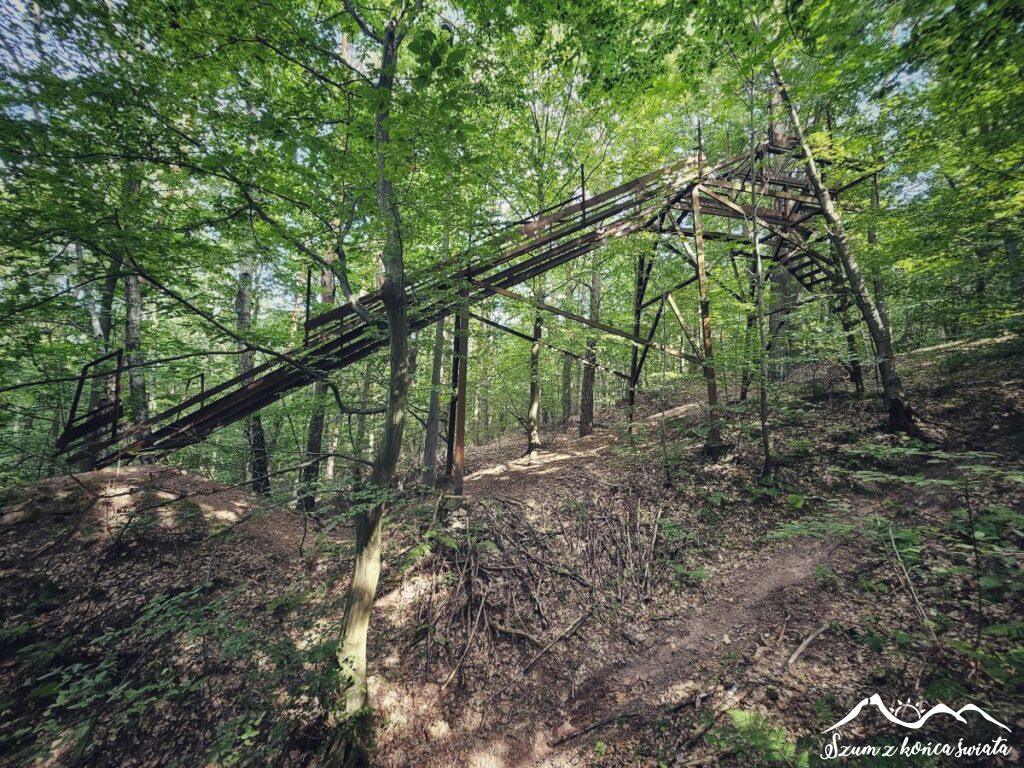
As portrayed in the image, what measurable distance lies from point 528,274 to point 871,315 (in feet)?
24.6

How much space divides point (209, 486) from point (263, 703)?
4.97 metres

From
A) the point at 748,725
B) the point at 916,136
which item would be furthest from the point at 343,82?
the point at 916,136

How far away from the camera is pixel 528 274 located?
812 cm

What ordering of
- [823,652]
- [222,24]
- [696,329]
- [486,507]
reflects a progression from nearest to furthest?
[222,24]
[823,652]
[486,507]
[696,329]

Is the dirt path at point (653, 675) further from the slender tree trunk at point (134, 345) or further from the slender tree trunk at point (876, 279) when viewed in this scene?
the slender tree trunk at point (134, 345)

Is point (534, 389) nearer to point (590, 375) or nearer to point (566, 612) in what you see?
point (590, 375)

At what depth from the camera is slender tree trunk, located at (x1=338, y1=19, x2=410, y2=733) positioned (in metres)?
4.34

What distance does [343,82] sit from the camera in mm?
4234

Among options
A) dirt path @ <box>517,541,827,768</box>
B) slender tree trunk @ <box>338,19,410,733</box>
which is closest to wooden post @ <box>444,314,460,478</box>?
slender tree trunk @ <box>338,19,410,733</box>

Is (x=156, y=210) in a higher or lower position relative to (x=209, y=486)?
higher

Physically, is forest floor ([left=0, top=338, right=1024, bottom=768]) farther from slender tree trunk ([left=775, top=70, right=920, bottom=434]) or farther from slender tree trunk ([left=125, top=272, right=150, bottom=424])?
slender tree trunk ([left=125, top=272, right=150, bottom=424])

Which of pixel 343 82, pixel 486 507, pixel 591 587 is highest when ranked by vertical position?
pixel 343 82

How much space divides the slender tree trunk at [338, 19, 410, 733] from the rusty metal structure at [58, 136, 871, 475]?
0.54 metres

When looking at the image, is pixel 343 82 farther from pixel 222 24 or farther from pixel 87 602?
pixel 87 602
